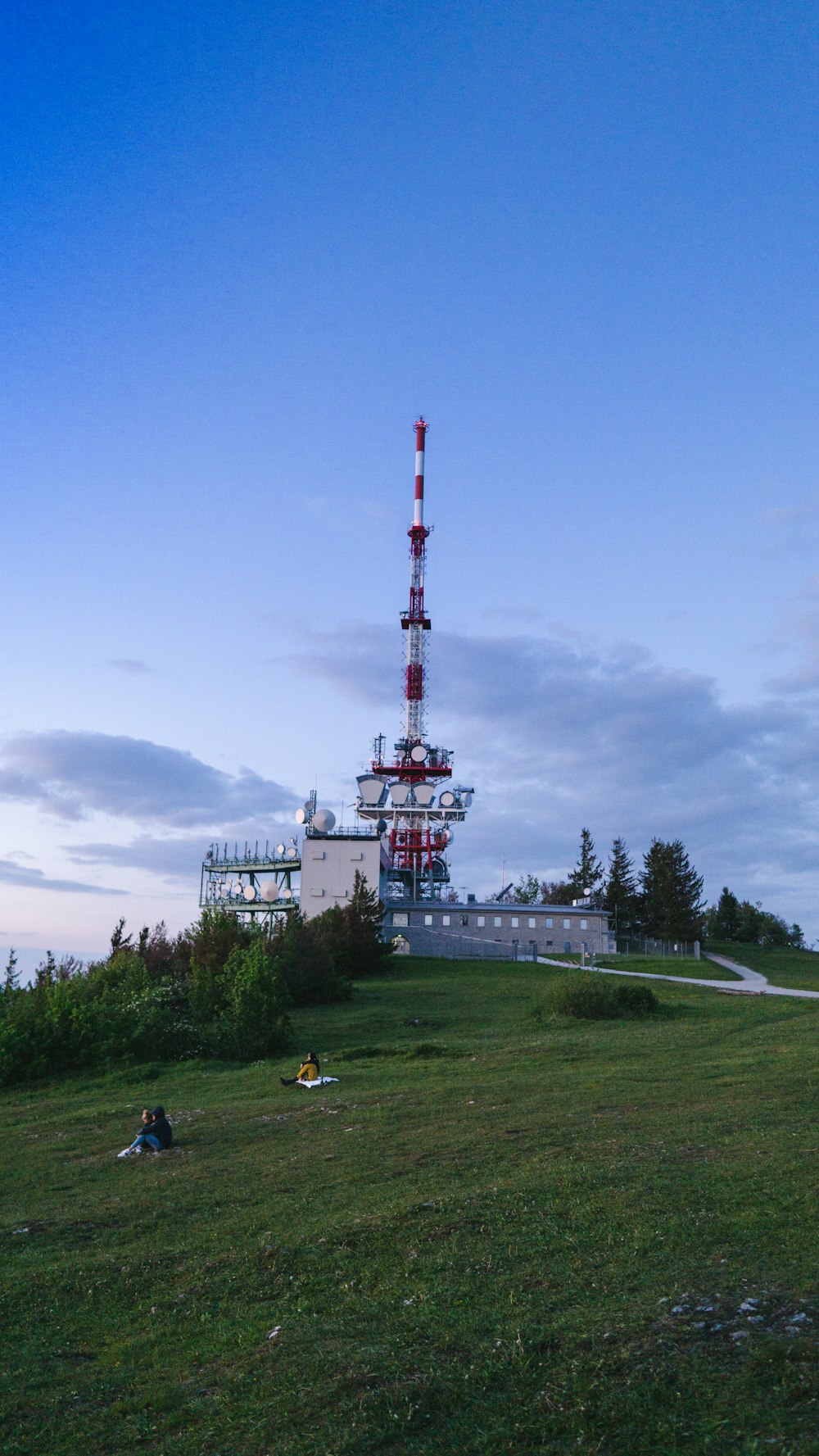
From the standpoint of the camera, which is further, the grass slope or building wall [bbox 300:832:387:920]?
building wall [bbox 300:832:387:920]

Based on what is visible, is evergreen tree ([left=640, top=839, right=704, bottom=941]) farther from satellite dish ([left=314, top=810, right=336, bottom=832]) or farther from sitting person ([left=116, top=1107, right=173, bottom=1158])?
sitting person ([left=116, top=1107, right=173, bottom=1158])

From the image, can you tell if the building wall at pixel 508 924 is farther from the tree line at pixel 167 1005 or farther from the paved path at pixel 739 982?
the tree line at pixel 167 1005

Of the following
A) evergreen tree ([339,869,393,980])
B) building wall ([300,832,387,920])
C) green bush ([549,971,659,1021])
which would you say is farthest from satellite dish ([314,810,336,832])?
green bush ([549,971,659,1021])

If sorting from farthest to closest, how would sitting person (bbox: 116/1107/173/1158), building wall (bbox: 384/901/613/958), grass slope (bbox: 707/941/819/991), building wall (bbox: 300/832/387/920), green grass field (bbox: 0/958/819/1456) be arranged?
building wall (bbox: 384/901/613/958)
building wall (bbox: 300/832/387/920)
grass slope (bbox: 707/941/819/991)
sitting person (bbox: 116/1107/173/1158)
green grass field (bbox: 0/958/819/1456)

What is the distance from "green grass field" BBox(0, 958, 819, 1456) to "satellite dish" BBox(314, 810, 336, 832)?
65312mm

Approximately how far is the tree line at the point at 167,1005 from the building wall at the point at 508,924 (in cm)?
3300

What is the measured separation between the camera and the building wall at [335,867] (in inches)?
3438

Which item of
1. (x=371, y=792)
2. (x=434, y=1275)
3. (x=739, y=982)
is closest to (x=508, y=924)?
(x=371, y=792)

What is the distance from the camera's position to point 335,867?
288ft

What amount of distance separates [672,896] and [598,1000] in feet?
213

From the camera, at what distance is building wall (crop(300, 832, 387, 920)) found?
3438 inches

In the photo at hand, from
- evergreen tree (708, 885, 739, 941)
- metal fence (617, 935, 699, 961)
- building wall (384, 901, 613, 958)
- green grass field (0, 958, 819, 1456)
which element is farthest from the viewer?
evergreen tree (708, 885, 739, 941)

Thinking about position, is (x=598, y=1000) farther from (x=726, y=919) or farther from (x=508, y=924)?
(x=726, y=919)

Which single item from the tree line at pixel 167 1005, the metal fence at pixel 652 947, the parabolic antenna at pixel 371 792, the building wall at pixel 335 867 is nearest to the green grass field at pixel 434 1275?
the tree line at pixel 167 1005
